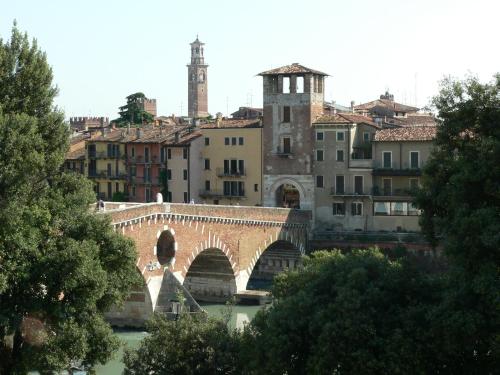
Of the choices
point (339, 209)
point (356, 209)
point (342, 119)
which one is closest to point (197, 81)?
point (342, 119)

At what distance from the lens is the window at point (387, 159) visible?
52719 millimetres

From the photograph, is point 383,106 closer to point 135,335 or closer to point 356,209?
point 356,209

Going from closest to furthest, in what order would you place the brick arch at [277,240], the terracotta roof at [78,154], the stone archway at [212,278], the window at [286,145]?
the stone archway at [212,278] → the brick arch at [277,240] → the window at [286,145] → the terracotta roof at [78,154]

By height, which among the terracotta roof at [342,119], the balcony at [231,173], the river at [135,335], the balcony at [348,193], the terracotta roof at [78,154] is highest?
the terracotta roof at [342,119]

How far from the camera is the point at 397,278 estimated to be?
22.0 m

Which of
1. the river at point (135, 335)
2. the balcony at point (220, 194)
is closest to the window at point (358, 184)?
the balcony at point (220, 194)

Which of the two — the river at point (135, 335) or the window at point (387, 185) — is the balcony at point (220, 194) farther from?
the river at point (135, 335)

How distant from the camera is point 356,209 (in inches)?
2117

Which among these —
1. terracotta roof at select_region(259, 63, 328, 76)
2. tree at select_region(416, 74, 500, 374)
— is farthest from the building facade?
tree at select_region(416, 74, 500, 374)

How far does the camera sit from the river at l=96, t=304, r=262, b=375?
32844 mm

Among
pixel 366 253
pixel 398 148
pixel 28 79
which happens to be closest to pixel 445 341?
pixel 366 253

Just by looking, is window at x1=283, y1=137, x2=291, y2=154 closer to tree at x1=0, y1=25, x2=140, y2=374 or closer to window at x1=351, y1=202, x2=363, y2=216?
window at x1=351, y1=202, x2=363, y2=216

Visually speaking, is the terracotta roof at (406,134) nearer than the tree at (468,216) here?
No

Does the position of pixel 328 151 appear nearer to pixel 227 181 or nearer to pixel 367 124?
pixel 367 124
